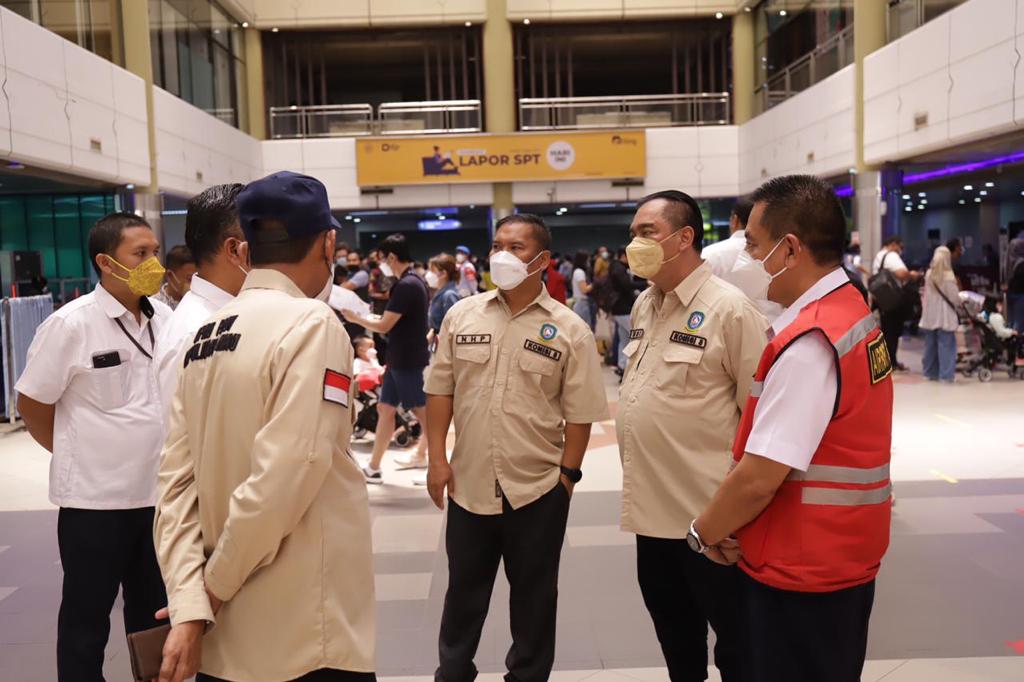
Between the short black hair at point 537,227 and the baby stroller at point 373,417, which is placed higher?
the short black hair at point 537,227

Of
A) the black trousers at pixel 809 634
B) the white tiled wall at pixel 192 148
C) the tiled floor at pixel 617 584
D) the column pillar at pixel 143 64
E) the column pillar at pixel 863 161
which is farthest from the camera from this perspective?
the white tiled wall at pixel 192 148

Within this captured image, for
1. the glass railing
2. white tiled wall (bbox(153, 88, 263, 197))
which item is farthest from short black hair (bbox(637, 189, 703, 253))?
white tiled wall (bbox(153, 88, 263, 197))

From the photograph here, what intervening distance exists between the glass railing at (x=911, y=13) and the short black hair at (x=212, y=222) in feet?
38.9

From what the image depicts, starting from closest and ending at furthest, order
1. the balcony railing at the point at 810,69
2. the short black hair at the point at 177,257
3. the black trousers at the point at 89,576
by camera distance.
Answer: the black trousers at the point at 89,576
the short black hair at the point at 177,257
the balcony railing at the point at 810,69

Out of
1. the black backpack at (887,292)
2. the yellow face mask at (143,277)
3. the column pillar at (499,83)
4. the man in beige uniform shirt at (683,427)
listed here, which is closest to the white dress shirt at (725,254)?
the man in beige uniform shirt at (683,427)

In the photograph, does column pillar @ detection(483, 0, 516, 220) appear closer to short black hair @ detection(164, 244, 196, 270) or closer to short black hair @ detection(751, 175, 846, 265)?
short black hair @ detection(164, 244, 196, 270)

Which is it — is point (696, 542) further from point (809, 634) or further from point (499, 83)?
point (499, 83)

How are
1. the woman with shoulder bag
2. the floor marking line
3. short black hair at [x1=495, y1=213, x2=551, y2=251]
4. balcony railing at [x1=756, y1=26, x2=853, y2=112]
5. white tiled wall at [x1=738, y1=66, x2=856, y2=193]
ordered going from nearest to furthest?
1. short black hair at [x1=495, y1=213, x2=551, y2=251]
2. the floor marking line
3. the woman with shoulder bag
4. white tiled wall at [x1=738, y1=66, x2=856, y2=193]
5. balcony railing at [x1=756, y1=26, x2=853, y2=112]

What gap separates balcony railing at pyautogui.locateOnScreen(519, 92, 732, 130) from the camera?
69.0 ft

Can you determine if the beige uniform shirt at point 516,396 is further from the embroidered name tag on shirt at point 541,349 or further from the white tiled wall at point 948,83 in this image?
the white tiled wall at point 948,83

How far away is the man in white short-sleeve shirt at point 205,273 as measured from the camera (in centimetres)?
243

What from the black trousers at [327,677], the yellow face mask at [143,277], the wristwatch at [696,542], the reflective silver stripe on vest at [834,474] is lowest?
the black trousers at [327,677]

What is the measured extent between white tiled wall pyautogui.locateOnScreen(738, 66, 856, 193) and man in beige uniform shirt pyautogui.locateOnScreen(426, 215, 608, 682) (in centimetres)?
1329

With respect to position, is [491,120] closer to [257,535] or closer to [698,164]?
[698,164]
